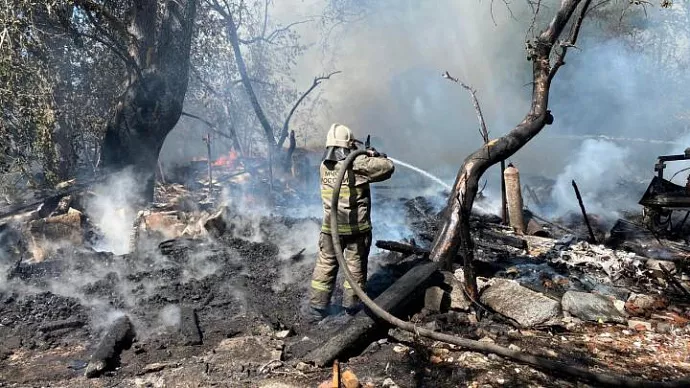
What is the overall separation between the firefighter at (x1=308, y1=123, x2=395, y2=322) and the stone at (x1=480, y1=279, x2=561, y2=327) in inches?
51.3

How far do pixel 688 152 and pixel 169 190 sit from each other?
414 inches

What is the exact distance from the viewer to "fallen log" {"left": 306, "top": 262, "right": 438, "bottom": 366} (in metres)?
3.56

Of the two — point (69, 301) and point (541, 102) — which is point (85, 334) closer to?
point (69, 301)

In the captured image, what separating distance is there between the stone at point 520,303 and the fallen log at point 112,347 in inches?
134

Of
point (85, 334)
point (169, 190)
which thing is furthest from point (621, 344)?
point (169, 190)

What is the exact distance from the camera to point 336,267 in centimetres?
462

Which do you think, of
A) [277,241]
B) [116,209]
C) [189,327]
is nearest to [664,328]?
[189,327]

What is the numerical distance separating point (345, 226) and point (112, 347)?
7.62ft

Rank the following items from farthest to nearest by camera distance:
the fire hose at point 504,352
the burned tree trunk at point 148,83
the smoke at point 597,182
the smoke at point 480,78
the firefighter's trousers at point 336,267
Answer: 1. the smoke at point 480,78
2. the smoke at point 597,182
3. the burned tree trunk at point 148,83
4. the firefighter's trousers at point 336,267
5. the fire hose at point 504,352

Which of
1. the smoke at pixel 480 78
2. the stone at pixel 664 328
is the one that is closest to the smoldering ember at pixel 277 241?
the stone at pixel 664 328

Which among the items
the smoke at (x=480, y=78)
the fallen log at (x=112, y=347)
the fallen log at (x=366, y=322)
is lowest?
the fallen log at (x=112, y=347)

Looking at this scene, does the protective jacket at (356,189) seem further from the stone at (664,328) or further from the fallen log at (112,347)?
the stone at (664,328)

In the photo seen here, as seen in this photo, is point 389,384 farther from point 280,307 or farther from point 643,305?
point 643,305

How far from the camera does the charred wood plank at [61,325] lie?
4.48 metres
